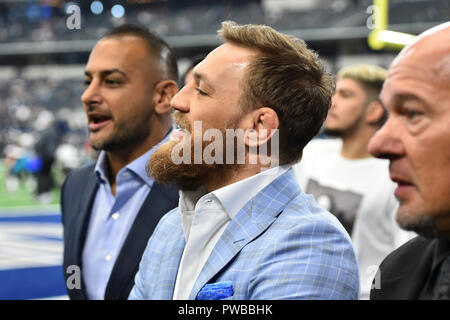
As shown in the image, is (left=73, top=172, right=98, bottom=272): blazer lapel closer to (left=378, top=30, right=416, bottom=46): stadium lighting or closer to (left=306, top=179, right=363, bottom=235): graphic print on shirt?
(left=306, top=179, right=363, bottom=235): graphic print on shirt

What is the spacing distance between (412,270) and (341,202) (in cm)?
231

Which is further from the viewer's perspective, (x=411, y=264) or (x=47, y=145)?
(x=47, y=145)

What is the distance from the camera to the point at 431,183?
3.38 ft

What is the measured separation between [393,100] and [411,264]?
1.05ft

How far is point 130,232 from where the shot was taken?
6.70 feet

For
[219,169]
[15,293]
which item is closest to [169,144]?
[219,169]

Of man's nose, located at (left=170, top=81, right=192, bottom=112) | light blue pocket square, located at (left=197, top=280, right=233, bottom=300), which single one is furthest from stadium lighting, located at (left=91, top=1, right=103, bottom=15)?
light blue pocket square, located at (left=197, top=280, right=233, bottom=300)

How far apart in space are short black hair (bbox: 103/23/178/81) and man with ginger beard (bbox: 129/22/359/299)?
0.74m

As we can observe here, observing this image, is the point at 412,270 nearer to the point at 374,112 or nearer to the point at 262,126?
the point at 262,126

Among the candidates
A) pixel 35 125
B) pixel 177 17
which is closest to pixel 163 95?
pixel 35 125

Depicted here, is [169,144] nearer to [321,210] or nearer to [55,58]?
[321,210]

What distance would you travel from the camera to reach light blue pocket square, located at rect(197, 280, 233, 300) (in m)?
→ 1.36

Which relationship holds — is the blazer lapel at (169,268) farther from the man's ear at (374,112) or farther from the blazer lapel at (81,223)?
the man's ear at (374,112)

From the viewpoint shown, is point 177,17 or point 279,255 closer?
point 279,255
